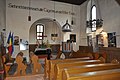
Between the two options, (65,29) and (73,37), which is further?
(73,37)

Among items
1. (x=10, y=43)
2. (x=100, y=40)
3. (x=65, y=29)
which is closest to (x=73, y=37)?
(x=65, y=29)

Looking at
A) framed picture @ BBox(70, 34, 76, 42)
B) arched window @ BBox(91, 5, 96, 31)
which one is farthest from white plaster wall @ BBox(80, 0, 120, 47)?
framed picture @ BBox(70, 34, 76, 42)

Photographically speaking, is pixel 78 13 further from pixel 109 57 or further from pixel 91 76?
pixel 91 76

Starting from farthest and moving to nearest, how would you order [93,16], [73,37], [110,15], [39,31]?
1. [39,31]
2. [73,37]
3. [93,16]
4. [110,15]

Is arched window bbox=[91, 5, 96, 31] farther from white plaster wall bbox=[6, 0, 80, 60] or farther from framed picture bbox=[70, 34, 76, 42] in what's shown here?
white plaster wall bbox=[6, 0, 80, 60]

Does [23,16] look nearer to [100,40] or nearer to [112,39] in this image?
[100,40]

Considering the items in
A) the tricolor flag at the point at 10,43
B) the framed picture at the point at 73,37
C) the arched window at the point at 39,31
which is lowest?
the tricolor flag at the point at 10,43

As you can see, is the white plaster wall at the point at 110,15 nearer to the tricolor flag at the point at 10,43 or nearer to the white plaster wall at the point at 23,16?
the white plaster wall at the point at 23,16

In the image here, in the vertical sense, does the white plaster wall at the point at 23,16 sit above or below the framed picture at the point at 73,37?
above

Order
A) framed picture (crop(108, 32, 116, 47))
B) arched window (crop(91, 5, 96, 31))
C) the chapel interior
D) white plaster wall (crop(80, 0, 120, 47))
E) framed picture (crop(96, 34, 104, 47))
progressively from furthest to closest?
arched window (crop(91, 5, 96, 31)) → framed picture (crop(96, 34, 104, 47)) → framed picture (crop(108, 32, 116, 47)) → white plaster wall (crop(80, 0, 120, 47)) → the chapel interior

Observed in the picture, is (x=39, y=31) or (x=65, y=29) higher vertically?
(x=39, y=31)

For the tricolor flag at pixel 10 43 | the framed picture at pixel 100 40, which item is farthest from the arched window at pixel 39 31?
the framed picture at pixel 100 40

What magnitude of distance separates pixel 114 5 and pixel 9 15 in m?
5.81

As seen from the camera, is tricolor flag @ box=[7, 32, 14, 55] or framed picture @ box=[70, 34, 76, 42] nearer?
tricolor flag @ box=[7, 32, 14, 55]
